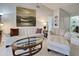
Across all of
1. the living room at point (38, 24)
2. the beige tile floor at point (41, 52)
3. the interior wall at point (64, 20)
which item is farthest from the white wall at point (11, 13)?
the beige tile floor at point (41, 52)

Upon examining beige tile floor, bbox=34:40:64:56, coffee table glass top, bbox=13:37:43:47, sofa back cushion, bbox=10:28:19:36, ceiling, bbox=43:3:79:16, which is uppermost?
ceiling, bbox=43:3:79:16

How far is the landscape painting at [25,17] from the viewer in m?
2.32

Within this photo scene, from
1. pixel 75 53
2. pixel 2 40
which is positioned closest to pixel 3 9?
pixel 2 40

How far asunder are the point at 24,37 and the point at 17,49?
267 mm

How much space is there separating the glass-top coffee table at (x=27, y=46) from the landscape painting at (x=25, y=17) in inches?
11.8

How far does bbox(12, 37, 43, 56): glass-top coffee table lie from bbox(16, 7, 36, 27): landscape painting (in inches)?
11.8

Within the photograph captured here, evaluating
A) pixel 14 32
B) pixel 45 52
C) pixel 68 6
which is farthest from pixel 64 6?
pixel 14 32

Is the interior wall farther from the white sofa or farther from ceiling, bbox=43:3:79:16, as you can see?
the white sofa

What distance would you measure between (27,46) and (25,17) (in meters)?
0.57

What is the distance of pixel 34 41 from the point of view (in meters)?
2.34

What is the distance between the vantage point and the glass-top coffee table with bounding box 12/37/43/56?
7.48 ft

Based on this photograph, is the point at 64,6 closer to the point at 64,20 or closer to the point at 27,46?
the point at 64,20

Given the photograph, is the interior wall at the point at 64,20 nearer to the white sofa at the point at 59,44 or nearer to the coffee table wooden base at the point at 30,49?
the white sofa at the point at 59,44

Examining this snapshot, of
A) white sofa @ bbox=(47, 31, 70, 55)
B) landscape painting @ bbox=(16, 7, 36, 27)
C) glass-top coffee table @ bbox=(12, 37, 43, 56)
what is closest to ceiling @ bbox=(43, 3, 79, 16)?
landscape painting @ bbox=(16, 7, 36, 27)
